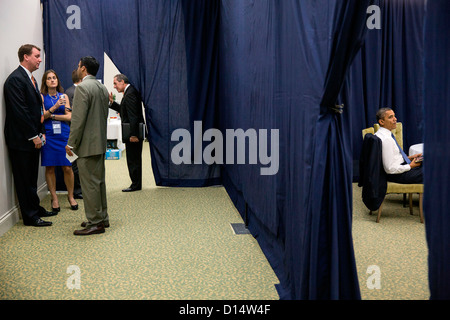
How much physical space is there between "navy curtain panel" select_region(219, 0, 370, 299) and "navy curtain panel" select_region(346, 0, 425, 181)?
3319 mm

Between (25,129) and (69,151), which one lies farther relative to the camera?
(25,129)

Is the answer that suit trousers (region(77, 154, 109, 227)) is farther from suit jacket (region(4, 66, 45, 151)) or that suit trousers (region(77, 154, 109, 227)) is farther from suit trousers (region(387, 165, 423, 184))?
suit trousers (region(387, 165, 423, 184))

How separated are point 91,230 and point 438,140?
3153 mm

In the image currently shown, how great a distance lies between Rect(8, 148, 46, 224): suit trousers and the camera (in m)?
3.96

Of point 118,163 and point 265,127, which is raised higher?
point 265,127

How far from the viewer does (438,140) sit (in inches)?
58.4

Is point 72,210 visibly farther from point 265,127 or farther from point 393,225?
point 393,225

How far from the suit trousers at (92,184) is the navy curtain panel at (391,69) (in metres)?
3.82

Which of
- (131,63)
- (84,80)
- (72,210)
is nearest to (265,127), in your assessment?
(84,80)

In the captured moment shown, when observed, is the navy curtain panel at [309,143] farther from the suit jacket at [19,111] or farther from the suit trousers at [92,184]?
the suit jacket at [19,111]

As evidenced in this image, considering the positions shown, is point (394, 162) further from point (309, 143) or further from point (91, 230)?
point (91, 230)

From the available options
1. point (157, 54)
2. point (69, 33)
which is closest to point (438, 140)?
point (157, 54)

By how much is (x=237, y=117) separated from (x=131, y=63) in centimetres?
200
